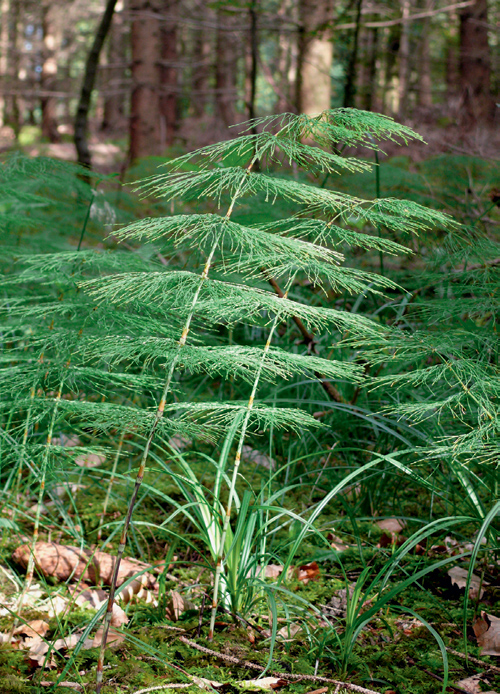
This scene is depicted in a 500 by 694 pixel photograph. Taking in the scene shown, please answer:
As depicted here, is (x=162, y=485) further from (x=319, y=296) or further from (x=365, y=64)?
(x=365, y=64)

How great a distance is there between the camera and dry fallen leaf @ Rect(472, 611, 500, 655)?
4.87ft

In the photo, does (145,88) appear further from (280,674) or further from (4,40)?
(4,40)

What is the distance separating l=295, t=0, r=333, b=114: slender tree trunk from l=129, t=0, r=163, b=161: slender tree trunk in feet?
9.47

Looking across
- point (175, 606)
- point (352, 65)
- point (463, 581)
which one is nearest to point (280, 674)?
point (175, 606)

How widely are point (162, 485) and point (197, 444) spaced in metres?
0.23

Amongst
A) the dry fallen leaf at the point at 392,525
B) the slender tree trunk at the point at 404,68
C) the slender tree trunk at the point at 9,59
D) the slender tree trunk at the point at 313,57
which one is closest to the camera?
the dry fallen leaf at the point at 392,525

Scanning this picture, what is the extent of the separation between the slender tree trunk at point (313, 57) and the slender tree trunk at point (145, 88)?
2.89 m

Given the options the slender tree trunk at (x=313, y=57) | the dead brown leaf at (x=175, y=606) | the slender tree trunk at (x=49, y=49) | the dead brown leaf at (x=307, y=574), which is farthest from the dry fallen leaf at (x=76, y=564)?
the slender tree trunk at (x=49, y=49)

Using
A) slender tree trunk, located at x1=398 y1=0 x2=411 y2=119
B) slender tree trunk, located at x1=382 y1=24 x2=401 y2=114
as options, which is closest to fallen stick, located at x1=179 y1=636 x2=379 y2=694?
slender tree trunk, located at x1=398 y1=0 x2=411 y2=119

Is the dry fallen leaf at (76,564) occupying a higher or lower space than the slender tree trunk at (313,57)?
lower

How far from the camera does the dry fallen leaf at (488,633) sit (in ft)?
4.87

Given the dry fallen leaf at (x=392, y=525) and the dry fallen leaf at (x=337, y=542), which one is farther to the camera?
the dry fallen leaf at (x=392, y=525)

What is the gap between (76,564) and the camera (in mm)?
1831

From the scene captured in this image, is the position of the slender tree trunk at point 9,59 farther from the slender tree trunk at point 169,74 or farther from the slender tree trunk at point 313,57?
the slender tree trunk at point 313,57
